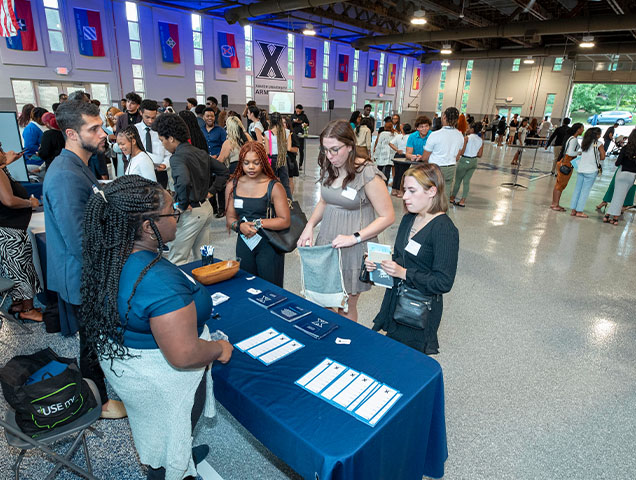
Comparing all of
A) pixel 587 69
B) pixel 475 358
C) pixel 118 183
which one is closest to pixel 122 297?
pixel 118 183

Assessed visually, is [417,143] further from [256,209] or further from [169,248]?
[169,248]

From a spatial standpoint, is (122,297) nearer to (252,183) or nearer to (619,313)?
(252,183)

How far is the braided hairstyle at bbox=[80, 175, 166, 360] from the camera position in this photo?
114 cm

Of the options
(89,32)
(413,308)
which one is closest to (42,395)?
(413,308)

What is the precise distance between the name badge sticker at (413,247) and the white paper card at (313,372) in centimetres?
72

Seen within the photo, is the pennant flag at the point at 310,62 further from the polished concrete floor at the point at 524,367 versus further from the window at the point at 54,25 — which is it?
the polished concrete floor at the point at 524,367

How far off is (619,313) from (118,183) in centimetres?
426

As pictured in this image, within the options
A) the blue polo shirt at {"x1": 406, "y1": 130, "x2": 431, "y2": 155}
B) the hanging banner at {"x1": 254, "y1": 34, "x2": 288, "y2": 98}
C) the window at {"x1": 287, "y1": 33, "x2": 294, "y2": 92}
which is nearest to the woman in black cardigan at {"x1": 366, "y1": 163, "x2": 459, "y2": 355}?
the blue polo shirt at {"x1": 406, "y1": 130, "x2": 431, "y2": 155}

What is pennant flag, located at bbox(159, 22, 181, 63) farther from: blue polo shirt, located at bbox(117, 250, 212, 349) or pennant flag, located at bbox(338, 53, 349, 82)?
blue polo shirt, located at bbox(117, 250, 212, 349)

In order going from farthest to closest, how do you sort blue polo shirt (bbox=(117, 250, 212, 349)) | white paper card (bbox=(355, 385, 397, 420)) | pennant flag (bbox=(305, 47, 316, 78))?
pennant flag (bbox=(305, 47, 316, 78)), white paper card (bbox=(355, 385, 397, 420)), blue polo shirt (bbox=(117, 250, 212, 349))

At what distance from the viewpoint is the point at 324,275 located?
7.80ft

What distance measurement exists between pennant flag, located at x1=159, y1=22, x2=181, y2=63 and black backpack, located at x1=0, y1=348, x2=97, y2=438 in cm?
1540

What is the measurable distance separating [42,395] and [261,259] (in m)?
1.41

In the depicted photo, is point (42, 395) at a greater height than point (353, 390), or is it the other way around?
point (353, 390)
